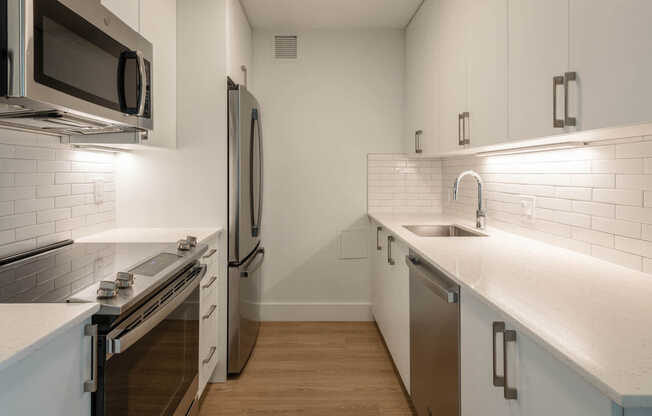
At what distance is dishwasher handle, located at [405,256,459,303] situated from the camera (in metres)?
1.53

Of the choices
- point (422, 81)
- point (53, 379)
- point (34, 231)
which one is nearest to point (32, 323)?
point (53, 379)

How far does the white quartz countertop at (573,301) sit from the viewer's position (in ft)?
2.45

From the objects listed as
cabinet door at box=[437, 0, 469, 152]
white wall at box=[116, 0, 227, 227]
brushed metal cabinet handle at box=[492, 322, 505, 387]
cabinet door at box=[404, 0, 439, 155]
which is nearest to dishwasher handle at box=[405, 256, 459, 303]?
brushed metal cabinet handle at box=[492, 322, 505, 387]

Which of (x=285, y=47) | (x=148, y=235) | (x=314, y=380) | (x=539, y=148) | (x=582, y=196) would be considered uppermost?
(x=285, y=47)

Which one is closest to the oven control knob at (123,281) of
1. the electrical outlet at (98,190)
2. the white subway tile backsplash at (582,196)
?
the electrical outlet at (98,190)

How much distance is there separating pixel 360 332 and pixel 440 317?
1881mm

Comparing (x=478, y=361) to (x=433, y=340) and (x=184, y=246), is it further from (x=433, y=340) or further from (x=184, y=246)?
(x=184, y=246)

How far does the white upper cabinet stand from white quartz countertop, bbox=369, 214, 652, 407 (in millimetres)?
734

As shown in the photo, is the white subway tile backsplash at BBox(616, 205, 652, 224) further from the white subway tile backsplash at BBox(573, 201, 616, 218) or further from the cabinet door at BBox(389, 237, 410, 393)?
the cabinet door at BBox(389, 237, 410, 393)

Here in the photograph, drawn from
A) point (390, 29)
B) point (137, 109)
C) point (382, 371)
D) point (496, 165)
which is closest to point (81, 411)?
point (137, 109)

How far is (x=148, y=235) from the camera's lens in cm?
235

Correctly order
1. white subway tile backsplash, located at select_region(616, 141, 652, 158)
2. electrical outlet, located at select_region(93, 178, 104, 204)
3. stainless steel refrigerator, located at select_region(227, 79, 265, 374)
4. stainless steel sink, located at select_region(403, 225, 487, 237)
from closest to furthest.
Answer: white subway tile backsplash, located at select_region(616, 141, 652, 158)
electrical outlet, located at select_region(93, 178, 104, 204)
stainless steel refrigerator, located at select_region(227, 79, 265, 374)
stainless steel sink, located at select_region(403, 225, 487, 237)

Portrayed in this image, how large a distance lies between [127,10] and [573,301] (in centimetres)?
206

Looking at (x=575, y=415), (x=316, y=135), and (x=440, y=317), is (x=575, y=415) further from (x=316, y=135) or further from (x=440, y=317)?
(x=316, y=135)
